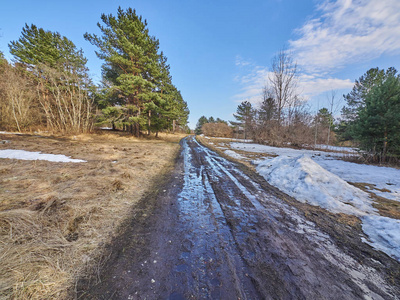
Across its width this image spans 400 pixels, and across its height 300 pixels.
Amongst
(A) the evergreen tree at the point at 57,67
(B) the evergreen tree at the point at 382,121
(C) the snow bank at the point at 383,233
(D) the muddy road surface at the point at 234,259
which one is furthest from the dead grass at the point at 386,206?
(A) the evergreen tree at the point at 57,67

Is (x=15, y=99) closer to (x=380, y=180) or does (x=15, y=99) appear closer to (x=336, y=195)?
(x=336, y=195)

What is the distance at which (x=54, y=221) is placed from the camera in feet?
8.59

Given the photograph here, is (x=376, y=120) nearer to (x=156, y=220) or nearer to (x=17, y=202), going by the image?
(x=156, y=220)

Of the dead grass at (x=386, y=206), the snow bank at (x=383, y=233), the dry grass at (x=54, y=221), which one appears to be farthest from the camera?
the dead grass at (x=386, y=206)

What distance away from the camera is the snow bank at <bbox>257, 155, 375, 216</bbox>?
379 centimetres

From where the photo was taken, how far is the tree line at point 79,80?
1556cm

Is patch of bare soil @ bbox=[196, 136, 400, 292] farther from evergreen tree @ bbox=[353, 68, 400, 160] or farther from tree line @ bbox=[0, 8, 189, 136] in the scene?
tree line @ bbox=[0, 8, 189, 136]

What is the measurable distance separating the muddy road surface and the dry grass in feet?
1.15

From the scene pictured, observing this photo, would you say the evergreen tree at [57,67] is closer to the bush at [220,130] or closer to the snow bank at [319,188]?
the snow bank at [319,188]

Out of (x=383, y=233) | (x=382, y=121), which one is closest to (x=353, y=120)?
(x=382, y=121)

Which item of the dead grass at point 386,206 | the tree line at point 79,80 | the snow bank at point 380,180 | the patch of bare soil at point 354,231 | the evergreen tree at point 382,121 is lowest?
the patch of bare soil at point 354,231

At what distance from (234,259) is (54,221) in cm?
321

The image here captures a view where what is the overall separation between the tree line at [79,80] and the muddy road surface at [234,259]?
51.5ft

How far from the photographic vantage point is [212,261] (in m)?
2.07
